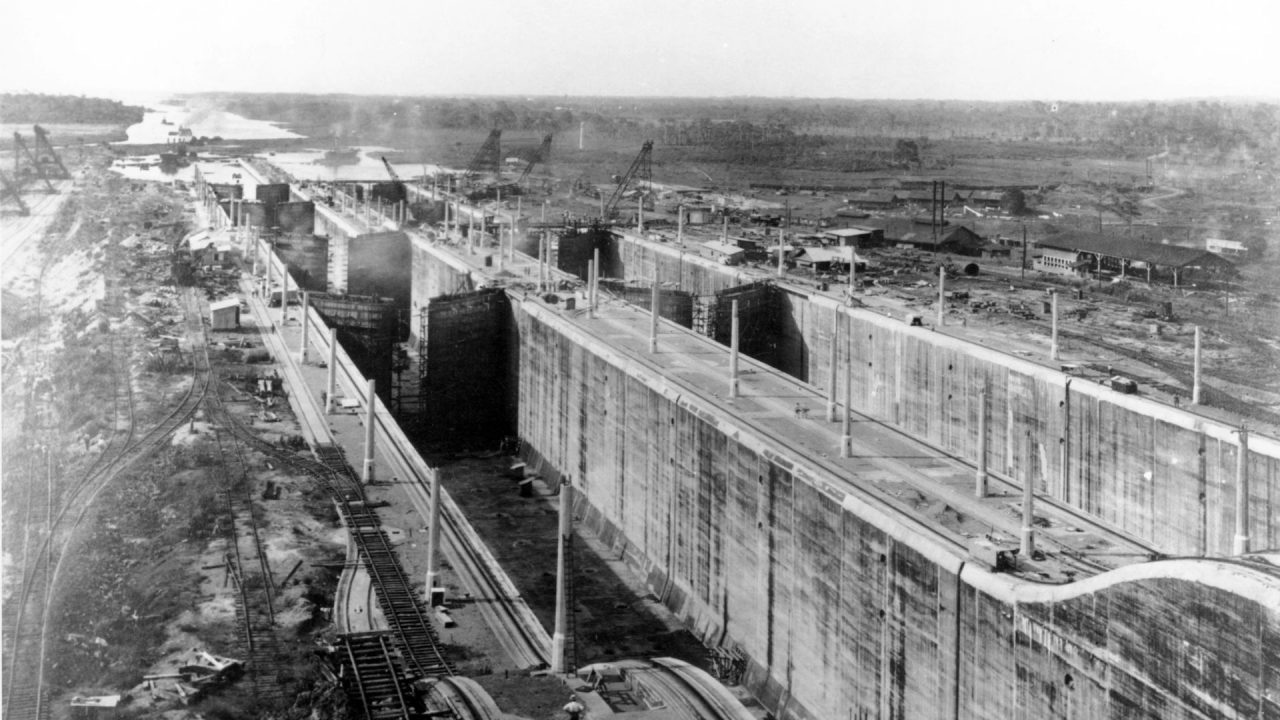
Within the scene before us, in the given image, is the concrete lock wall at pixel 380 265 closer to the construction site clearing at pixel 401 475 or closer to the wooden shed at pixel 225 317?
the construction site clearing at pixel 401 475

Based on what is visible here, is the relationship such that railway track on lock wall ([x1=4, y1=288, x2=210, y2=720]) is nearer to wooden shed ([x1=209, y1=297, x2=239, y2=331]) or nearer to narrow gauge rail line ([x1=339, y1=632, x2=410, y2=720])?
wooden shed ([x1=209, y1=297, x2=239, y2=331])

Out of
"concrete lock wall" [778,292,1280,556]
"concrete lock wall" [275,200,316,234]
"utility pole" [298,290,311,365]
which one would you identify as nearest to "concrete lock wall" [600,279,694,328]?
"concrete lock wall" [778,292,1280,556]

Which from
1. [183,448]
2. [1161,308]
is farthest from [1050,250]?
[183,448]

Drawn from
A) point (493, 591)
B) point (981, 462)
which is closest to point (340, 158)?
point (493, 591)

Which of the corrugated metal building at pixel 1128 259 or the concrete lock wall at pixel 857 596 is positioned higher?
the corrugated metal building at pixel 1128 259

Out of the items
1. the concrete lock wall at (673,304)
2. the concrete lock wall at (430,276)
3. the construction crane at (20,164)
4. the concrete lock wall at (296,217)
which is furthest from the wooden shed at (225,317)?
the construction crane at (20,164)

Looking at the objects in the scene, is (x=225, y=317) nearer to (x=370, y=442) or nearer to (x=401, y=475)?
(x=401, y=475)
